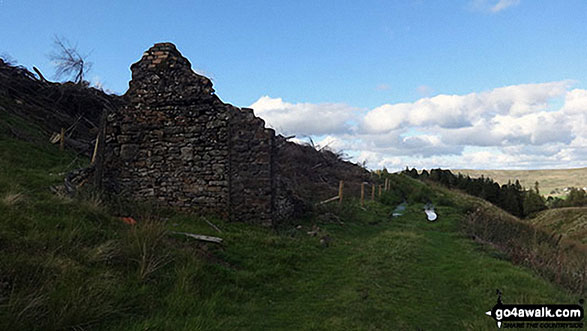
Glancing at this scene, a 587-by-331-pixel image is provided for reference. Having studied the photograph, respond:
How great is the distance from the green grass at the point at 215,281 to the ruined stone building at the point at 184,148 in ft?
5.92

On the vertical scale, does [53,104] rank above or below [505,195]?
above

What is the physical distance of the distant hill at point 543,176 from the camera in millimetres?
117588

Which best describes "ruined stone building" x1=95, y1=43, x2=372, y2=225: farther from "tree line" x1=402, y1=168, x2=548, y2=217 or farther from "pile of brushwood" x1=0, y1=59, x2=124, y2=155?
"tree line" x1=402, y1=168, x2=548, y2=217

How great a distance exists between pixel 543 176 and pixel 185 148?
161853mm

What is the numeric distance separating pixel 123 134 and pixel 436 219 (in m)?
15.6

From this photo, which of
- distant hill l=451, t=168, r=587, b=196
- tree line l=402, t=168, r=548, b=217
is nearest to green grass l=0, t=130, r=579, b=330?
tree line l=402, t=168, r=548, b=217

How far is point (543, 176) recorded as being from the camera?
447ft

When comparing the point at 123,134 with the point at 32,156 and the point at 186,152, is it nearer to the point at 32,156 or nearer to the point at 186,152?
the point at 186,152

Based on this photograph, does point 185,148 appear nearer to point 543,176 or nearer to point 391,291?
point 391,291

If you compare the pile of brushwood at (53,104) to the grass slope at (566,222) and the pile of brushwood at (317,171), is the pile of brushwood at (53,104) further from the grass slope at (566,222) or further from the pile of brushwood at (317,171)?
the grass slope at (566,222)

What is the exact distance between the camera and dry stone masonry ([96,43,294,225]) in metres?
11.4

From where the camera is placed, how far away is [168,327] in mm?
4031

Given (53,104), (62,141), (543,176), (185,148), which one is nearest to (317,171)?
(185,148)

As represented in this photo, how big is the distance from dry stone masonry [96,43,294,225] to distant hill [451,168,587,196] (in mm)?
126338
